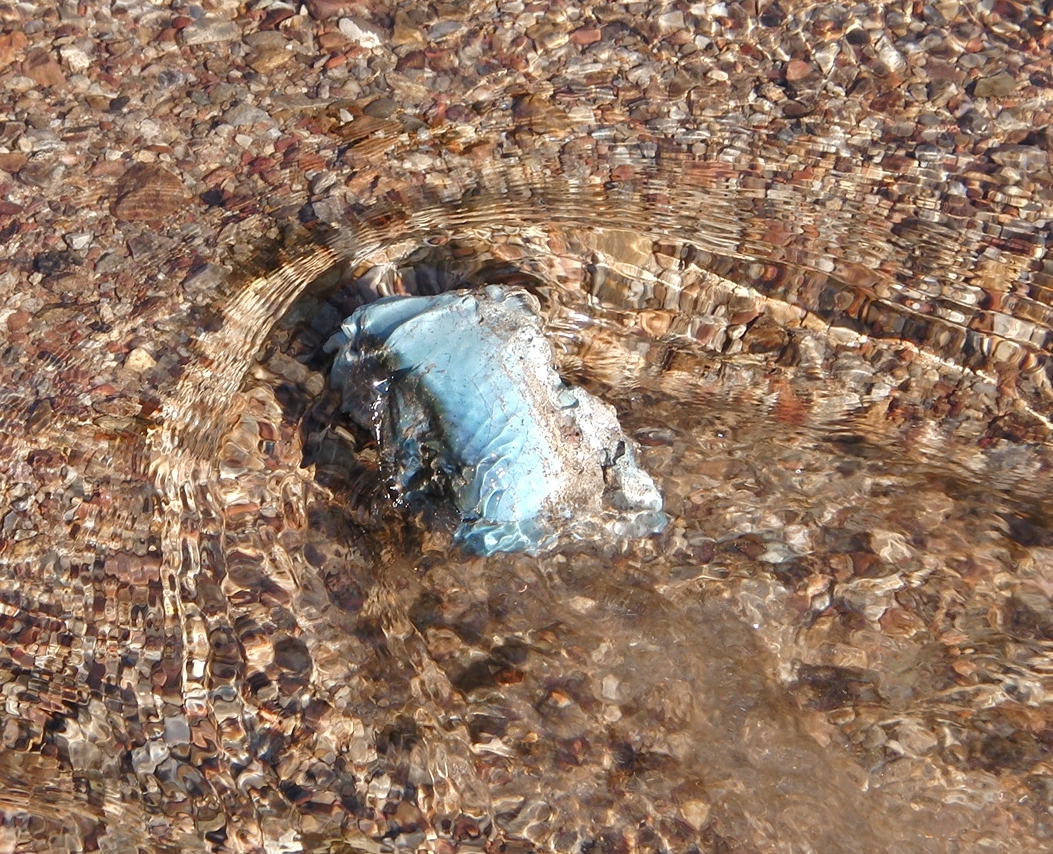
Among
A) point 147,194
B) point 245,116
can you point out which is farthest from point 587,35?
point 147,194

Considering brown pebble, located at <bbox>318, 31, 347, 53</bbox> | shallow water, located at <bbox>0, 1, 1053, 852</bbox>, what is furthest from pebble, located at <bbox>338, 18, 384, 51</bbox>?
shallow water, located at <bbox>0, 1, 1053, 852</bbox>

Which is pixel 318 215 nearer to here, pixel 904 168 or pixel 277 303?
pixel 277 303

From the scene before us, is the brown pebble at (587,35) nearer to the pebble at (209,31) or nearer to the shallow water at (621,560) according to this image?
the shallow water at (621,560)

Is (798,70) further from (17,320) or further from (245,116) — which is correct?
(17,320)

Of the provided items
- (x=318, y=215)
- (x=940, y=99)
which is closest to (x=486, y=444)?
(x=318, y=215)

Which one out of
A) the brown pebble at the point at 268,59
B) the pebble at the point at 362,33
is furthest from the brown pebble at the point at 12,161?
the pebble at the point at 362,33

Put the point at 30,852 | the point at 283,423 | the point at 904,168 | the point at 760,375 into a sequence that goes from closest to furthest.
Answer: the point at 30,852 → the point at 283,423 → the point at 760,375 → the point at 904,168
